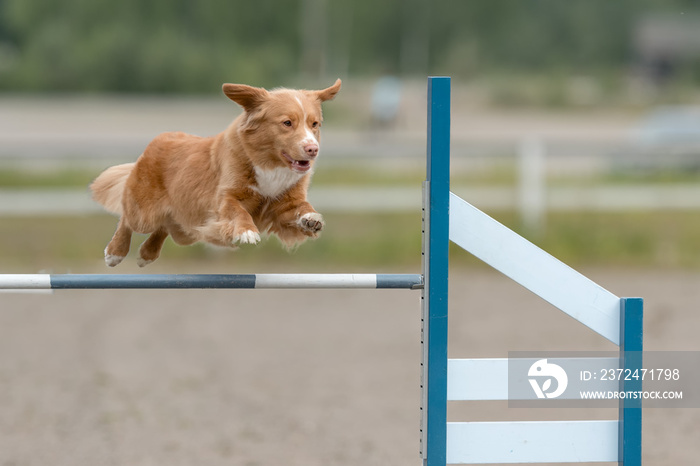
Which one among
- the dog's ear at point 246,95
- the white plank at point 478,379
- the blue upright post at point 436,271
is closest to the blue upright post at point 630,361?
the white plank at point 478,379

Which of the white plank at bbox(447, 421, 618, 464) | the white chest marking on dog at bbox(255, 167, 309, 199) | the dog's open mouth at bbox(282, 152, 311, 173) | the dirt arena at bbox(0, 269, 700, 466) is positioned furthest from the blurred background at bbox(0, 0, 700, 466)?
the dog's open mouth at bbox(282, 152, 311, 173)

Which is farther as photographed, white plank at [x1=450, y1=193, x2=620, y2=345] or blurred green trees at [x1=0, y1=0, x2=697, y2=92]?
blurred green trees at [x1=0, y1=0, x2=697, y2=92]

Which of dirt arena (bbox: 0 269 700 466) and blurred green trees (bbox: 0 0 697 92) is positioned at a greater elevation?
blurred green trees (bbox: 0 0 697 92)

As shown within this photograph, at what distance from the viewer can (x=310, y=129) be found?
103 inches

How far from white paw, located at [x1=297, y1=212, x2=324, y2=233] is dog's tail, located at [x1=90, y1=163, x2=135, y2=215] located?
24.7 inches

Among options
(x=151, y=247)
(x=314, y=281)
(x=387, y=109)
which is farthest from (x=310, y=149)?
(x=387, y=109)

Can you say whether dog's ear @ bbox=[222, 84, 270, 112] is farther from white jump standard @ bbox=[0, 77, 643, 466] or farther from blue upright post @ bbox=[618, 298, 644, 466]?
blue upright post @ bbox=[618, 298, 644, 466]

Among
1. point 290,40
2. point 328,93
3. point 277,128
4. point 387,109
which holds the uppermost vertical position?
point 290,40

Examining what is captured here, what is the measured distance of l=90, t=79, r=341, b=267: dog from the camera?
8.46 ft

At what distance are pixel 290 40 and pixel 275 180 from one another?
41726mm

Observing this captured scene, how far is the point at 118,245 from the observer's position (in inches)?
115

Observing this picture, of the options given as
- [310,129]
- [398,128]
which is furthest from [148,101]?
[310,129]

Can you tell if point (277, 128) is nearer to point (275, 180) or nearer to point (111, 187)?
point (275, 180)

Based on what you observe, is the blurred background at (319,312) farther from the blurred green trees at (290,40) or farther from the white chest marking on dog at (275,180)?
the blurred green trees at (290,40)
